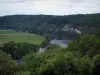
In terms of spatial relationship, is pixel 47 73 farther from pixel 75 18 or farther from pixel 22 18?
pixel 22 18

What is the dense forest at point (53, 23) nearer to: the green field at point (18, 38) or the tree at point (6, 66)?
the green field at point (18, 38)

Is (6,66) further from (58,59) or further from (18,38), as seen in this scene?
(18,38)

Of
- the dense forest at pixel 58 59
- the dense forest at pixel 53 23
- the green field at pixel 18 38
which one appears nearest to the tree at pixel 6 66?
the dense forest at pixel 58 59

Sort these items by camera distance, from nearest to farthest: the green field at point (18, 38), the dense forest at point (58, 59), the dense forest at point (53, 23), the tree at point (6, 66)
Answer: the tree at point (6, 66) → the dense forest at point (58, 59) → the green field at point (18, 38) → the dense forest at point (53, 23)

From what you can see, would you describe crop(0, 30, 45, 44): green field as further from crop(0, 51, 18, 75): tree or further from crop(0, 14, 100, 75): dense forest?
crop(0, 51, 18, 75): tree

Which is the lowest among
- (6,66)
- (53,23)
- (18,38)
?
(53,23)

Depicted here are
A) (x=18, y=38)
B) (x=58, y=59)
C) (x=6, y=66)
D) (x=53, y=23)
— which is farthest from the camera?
(x=53, y=23)

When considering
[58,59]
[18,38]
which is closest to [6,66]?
[58,59]

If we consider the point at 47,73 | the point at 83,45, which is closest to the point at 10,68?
the point at 47,73

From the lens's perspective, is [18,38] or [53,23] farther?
[53,23]
